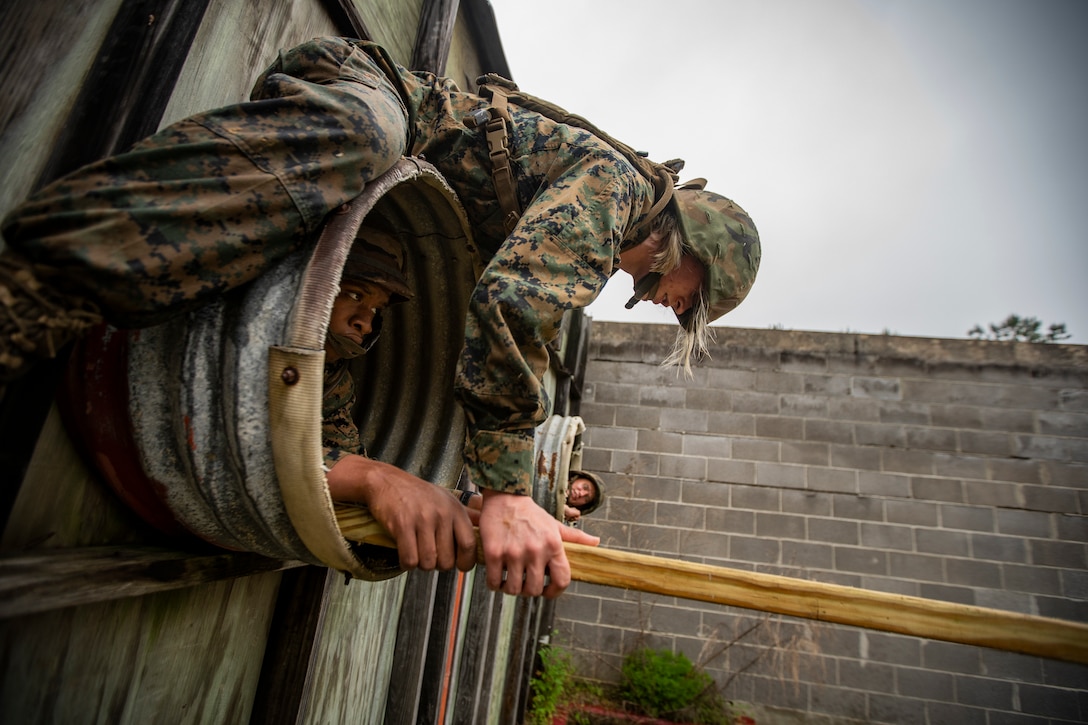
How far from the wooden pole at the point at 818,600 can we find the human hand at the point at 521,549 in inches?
2.6

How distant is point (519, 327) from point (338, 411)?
893mm

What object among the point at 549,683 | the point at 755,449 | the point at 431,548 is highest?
the point at 755,449

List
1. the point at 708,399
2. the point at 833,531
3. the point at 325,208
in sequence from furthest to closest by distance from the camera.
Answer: the point at 708,399 → the point at 833,531 → the point at 325,208

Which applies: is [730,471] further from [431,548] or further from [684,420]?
[431,548]

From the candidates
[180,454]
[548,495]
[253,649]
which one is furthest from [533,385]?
[548,495]

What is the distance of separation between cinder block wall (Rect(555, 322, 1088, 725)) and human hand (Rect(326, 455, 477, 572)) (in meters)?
4.53

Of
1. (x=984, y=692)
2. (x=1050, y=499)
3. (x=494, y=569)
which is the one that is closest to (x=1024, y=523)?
(x=1050, y=499)

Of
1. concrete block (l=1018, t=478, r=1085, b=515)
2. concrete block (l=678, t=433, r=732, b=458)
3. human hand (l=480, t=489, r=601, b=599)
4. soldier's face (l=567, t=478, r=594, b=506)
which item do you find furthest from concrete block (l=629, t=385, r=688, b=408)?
human hand (l=480, t=489, r=601, b=599)

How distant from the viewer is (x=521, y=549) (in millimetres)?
981

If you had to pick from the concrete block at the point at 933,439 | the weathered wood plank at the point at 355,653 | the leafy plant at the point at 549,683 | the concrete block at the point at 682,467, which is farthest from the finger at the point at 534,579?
the concrete block at the point at 933,439

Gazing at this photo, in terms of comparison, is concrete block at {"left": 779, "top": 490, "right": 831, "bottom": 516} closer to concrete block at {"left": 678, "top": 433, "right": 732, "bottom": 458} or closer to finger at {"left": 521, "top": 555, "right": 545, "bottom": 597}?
concrete block at {"left": 678, "top": 433, "right": 732, "bottom": 458}

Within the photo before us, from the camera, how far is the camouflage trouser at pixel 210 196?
0.72 meters

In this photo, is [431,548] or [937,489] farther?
[937,489]

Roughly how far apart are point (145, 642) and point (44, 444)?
549mm
